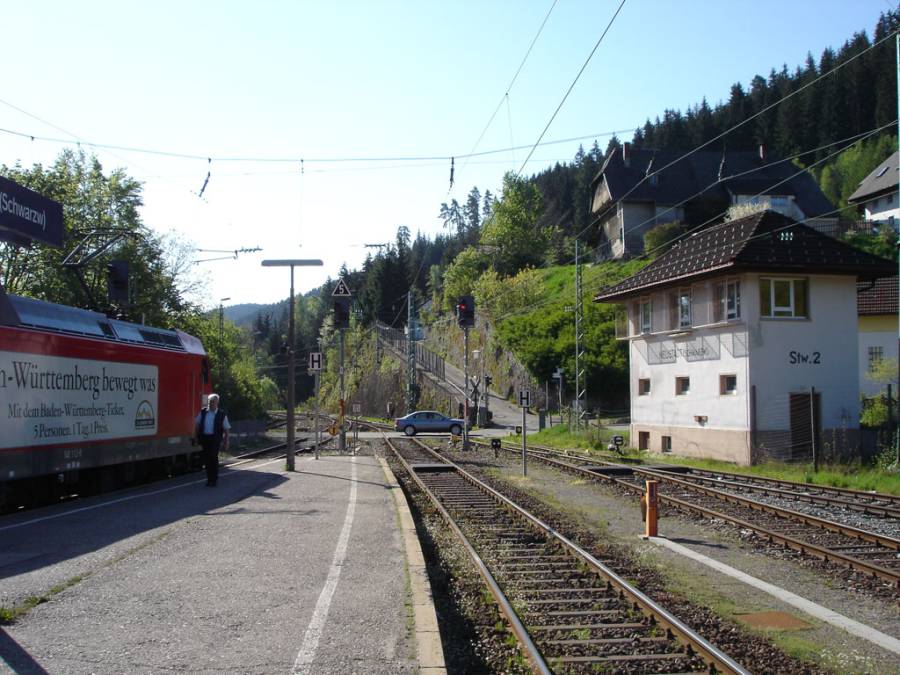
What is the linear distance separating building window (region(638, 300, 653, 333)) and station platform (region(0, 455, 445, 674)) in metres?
20.5

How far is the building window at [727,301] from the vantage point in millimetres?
26406

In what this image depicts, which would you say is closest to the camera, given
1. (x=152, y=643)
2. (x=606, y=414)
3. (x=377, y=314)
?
(x=152, y=643)

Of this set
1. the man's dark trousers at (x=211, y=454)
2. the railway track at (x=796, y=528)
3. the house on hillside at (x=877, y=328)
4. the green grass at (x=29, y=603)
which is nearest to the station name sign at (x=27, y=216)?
the man's dark trousers at (x=211, y=454)

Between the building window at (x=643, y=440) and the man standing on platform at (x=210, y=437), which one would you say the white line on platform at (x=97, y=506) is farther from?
the building window at (x=643, y=440)

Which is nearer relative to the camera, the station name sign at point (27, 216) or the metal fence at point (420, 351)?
the station name sign at point (27, 216)

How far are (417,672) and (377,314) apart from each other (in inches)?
3986

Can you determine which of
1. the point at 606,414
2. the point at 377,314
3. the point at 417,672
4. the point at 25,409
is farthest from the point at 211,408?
the point at 377,314

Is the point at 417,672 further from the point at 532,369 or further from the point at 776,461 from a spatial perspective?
the point at 532,369

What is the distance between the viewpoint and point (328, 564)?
29.4 ft

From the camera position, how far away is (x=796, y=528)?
41.6 ft

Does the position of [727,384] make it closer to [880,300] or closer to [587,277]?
[880,300]

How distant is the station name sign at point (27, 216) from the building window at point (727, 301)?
19686 mm

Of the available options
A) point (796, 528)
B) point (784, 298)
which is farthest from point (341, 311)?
point (796, 528)

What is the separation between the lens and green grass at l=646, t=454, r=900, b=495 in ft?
60.7
